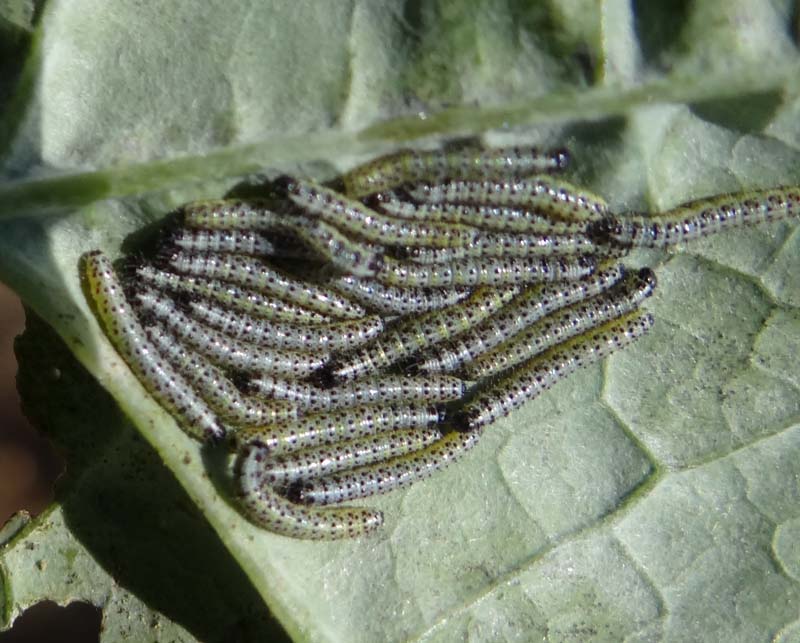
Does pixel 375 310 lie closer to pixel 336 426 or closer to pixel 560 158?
pixel 336 426

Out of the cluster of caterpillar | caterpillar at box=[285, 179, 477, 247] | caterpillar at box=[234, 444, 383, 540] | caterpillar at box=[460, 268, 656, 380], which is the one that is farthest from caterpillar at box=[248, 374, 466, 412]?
caterpillar at box=[285, 179, 477, 247]

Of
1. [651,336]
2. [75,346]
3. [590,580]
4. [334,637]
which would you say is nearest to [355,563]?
[334,637]

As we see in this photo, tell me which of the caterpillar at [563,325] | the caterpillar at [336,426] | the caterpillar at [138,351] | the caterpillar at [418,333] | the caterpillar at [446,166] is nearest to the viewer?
the caterpillar at [138,351]

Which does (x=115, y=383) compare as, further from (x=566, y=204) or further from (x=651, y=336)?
(x=651, y=336)

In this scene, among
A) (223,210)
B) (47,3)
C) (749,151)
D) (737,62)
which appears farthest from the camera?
(749,151)

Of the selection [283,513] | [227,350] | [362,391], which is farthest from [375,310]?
[283,513]

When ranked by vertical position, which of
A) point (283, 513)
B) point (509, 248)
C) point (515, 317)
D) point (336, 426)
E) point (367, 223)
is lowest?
point (283, 513)

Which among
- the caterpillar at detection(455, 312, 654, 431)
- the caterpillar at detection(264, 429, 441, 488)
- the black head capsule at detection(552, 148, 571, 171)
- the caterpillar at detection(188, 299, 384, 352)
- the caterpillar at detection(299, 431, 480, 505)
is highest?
the black head capsule at detection(552, 148, 571, 171)

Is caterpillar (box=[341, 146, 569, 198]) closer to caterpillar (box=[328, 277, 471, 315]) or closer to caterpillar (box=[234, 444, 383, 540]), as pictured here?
caterpillar (box=[328, 277, 471, 315])

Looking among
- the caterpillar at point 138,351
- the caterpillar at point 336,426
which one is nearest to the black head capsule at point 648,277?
the caterpillar at point 336,426

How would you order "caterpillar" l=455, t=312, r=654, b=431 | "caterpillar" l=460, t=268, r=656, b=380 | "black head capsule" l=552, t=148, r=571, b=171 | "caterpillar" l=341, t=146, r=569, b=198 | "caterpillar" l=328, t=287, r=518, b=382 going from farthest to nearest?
"caterpillar" l=460, t=268, r=656, b=380 < "caterpillar" l=455, t=312, r=654, b=431 < "caterpillar" l=328, t=287, r=518, b=382 < "black head capsule" l=552, t=148, r=571, b=171 < "caterpillar" l=341, t=146, r=569, b=198

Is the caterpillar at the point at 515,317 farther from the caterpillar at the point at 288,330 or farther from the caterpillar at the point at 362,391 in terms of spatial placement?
the caterpillar at the point at 288,330
